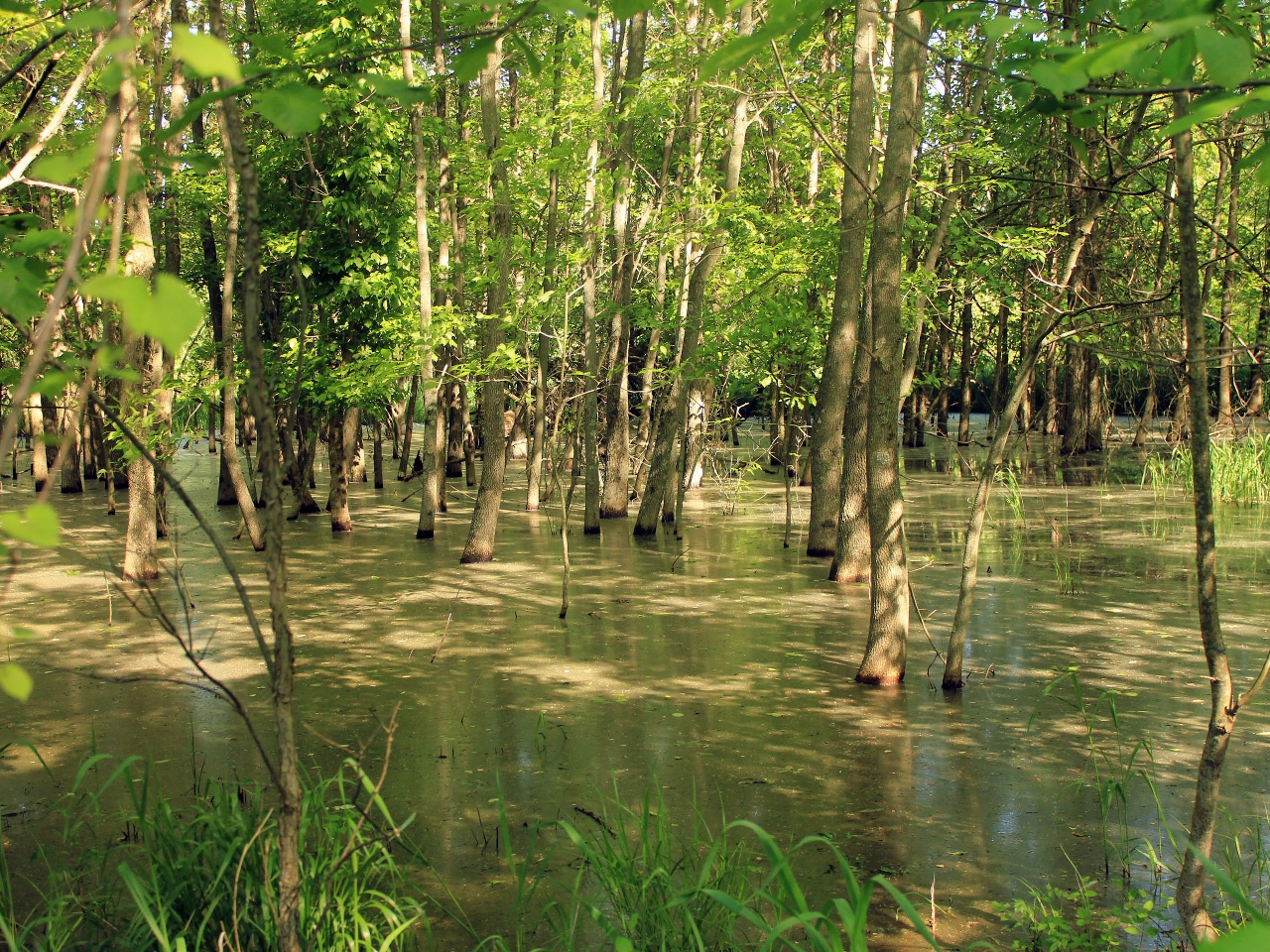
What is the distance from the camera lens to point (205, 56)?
1.26m

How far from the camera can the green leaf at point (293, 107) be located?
162 cm

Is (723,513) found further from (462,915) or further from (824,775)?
(462,915)

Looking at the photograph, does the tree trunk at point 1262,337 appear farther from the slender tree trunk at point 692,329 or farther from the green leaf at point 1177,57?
the slender tree trunk at point 692,329

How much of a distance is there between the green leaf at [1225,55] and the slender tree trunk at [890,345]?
5.02 m

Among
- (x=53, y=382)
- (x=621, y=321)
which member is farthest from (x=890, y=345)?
(x=621, y=321)

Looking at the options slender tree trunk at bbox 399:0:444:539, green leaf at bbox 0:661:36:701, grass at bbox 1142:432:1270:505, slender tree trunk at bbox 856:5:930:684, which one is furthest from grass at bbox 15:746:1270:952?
grass at bbox 1142:432:1270:505

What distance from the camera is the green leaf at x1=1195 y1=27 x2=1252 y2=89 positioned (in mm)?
1671

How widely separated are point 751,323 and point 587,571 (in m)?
3.53

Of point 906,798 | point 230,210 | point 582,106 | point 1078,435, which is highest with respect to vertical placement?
point 582,106

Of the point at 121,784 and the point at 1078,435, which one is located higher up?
the point at 1078,435

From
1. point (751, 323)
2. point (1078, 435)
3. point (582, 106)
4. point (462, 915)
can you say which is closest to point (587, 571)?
point (751, 323)

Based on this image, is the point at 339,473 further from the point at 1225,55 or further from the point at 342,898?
the point at 1225,55

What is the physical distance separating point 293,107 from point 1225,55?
4.62 ft

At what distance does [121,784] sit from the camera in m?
5.28
